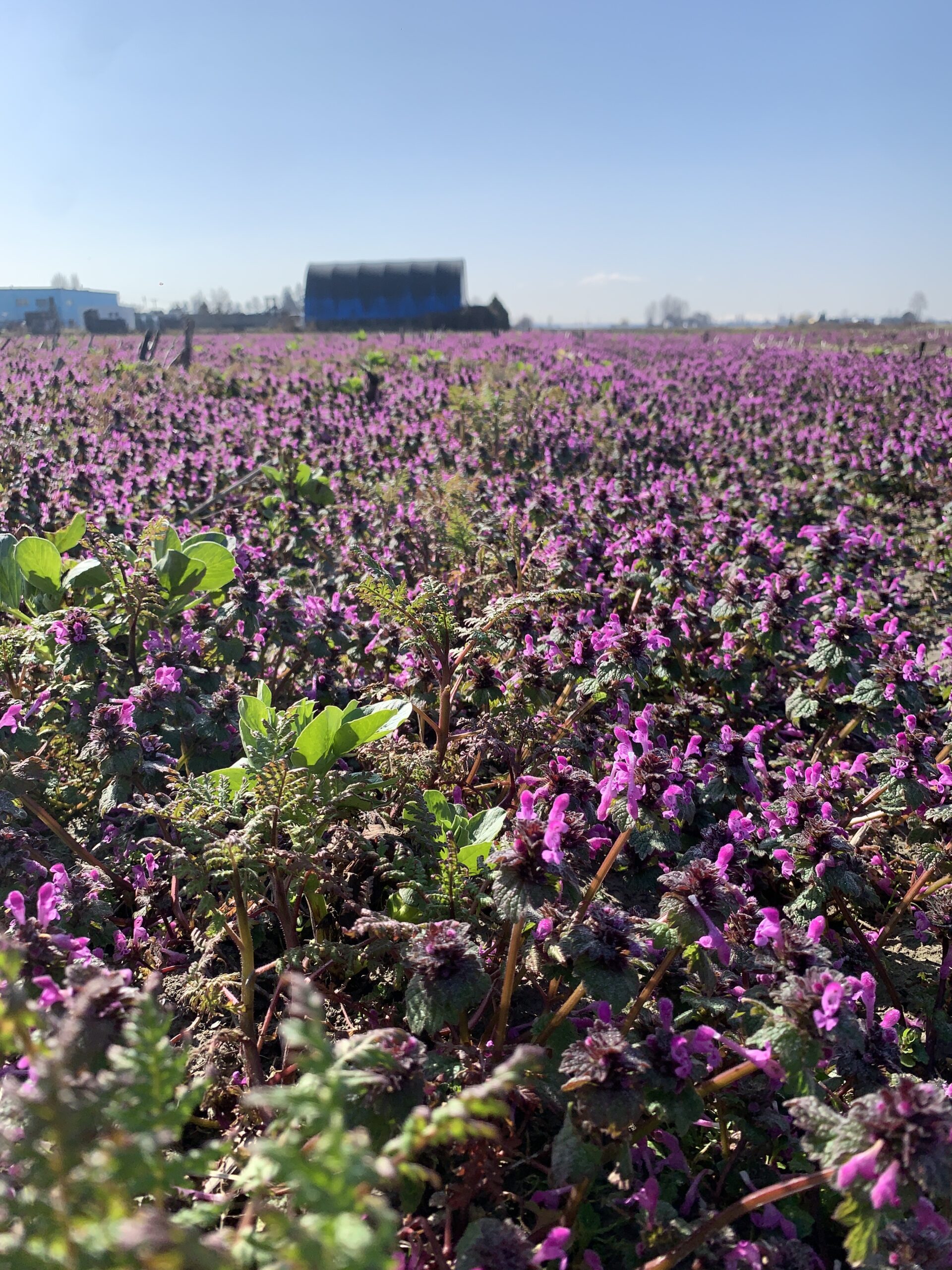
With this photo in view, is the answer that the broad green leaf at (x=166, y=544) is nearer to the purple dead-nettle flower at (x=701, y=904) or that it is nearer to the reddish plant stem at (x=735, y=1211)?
the purple dead-nettle flower at (x=701, y=904)

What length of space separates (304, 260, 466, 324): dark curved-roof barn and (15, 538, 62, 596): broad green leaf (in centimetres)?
4592

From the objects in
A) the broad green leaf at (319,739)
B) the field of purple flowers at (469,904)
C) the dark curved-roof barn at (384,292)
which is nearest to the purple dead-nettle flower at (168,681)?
the field of purple flowers at (469,904)

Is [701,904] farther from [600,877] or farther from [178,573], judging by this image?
[178,573]

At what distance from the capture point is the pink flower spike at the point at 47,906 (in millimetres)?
1339

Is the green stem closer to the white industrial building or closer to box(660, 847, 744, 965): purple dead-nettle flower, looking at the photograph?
box(660, 847, 744, 965): purple dead-nettle flower

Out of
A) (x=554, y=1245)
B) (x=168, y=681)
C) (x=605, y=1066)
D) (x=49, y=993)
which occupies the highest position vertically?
(x=168, y=681)

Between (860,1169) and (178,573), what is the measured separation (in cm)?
297

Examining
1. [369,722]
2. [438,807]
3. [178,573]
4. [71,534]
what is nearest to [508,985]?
[438,807]

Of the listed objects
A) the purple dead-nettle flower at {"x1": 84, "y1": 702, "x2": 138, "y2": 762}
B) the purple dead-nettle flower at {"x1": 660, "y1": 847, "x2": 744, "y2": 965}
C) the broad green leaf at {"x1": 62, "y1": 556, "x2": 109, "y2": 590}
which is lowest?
the purple dead-nettle flower at {"x1": 660, "y1": 847, "x2": 744, "y2": 965}

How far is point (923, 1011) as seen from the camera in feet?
7.37

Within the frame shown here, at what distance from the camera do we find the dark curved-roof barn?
47469 mm

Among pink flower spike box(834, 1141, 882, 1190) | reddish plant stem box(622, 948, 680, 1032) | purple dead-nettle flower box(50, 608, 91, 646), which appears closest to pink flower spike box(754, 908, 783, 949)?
reddish plant stem box(622, 948, 680, 1032)

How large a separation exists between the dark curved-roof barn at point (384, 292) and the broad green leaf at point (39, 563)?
1808 inches

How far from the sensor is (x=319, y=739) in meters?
2.19
